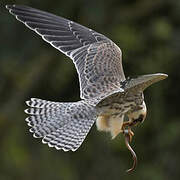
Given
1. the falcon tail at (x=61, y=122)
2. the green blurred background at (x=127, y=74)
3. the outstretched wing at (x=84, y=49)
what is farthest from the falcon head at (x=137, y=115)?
the green blurred background at (x=127, y=74)

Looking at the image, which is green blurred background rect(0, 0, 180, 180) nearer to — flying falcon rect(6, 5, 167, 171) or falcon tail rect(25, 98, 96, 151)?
flying falcon rect(6, 5, 167, 171)

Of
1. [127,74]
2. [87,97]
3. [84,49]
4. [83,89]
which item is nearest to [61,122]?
[87,97]

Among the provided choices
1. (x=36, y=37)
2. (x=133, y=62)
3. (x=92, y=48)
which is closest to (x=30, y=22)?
(x=92, y=48)

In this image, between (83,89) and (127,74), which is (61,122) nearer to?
(83,89)

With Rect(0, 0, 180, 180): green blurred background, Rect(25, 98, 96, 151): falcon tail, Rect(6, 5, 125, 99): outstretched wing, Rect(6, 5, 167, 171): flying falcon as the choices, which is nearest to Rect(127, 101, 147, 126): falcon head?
Rect(6, 5, 167, 171): flying falcon

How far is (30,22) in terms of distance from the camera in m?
7.02

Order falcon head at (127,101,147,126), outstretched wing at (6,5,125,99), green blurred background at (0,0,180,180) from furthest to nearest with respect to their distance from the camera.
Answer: green blurred background at (0,0,180,180), outstretched wing at (6,5,125,99), falcon head at (127,101,147,126)

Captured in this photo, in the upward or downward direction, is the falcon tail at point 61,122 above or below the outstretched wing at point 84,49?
below

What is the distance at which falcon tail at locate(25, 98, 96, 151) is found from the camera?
20.5ft

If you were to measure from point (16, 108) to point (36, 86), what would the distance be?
1.19ft

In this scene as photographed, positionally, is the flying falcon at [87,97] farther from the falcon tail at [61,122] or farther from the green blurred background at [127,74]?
the green blurred background at [127,74]

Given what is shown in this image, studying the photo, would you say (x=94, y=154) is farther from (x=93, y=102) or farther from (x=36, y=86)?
(x=93, y=102)

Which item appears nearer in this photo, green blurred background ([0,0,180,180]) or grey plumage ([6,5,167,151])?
grey plumage ([6,5,167,151])

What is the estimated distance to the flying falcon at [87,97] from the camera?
6262 mm
